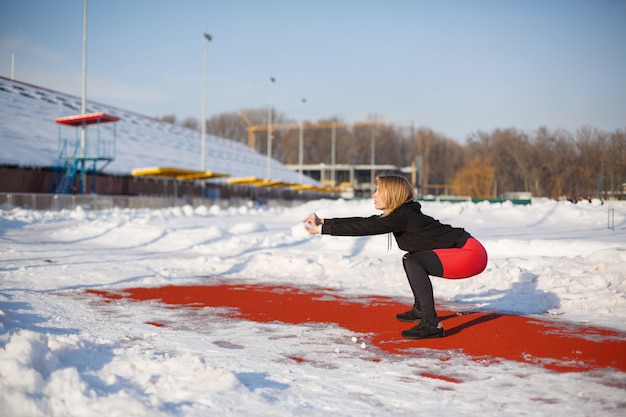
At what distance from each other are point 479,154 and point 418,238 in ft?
262

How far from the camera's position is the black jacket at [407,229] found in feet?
17.8

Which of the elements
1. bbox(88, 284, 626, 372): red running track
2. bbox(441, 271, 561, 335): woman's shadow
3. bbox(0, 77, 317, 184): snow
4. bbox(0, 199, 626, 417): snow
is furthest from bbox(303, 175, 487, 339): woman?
bbox(0, 77, 317, 184): snow

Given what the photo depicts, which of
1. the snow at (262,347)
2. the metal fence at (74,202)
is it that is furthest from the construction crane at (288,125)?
the snow at (262,347)

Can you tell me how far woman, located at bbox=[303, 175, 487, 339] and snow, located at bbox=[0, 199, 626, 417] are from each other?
0.65m

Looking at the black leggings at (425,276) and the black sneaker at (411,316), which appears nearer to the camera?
the black leggings at (425,276)

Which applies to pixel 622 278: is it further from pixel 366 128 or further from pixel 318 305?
pixel 366 128

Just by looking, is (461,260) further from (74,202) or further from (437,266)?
(74,202)

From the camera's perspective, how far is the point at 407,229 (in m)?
5.50

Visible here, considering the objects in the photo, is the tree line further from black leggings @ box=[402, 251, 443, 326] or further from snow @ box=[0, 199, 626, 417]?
black leggings @ box=[402, 251, 443, 326]

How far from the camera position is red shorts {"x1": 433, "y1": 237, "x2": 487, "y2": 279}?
18.0 feet

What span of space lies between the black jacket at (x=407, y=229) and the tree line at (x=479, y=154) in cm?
1384

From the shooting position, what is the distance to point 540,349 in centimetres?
505

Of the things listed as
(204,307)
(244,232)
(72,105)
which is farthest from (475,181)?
(204,307)

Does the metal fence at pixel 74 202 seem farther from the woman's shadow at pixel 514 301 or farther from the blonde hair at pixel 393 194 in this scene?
the blonde hair at pixel 393 194
